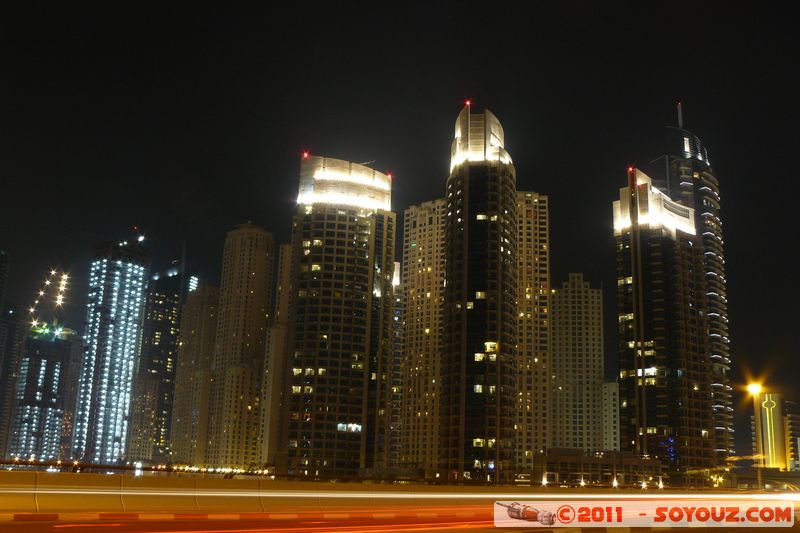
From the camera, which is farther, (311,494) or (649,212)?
(649,212)

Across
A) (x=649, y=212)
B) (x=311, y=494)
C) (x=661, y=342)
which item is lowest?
(x=311, y=494)

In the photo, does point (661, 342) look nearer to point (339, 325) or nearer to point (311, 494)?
point (339, 325)

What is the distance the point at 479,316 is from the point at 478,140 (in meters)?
36.5

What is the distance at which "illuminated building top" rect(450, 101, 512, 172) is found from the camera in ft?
545

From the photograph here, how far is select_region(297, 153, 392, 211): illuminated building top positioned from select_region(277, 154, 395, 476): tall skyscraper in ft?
0.71

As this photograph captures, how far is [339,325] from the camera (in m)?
168

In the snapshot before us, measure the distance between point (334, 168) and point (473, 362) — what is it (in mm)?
56021

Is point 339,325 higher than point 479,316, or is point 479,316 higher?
point 479,316

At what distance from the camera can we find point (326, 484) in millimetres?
35688

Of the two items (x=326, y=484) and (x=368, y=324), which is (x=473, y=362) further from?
(x=326, y=484)

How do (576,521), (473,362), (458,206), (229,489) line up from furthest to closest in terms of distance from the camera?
(458,206), (473,362), (229,489), (576,521)

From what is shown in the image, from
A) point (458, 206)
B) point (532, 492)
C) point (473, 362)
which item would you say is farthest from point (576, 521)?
point (458, 206)

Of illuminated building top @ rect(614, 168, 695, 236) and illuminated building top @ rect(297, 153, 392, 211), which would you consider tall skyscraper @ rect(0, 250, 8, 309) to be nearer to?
illuminated building top @ rect(297, 153, 392, 211)

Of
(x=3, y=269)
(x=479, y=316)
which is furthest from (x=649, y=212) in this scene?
(x=3, y=269)
